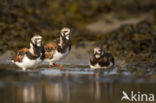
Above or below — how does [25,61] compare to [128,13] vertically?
below

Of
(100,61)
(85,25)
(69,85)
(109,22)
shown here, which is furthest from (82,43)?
(69,85)

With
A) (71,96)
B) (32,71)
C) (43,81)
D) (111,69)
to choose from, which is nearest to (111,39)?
(111,69)

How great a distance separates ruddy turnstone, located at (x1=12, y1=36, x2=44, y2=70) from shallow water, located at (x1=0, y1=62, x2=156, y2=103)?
0.19 m

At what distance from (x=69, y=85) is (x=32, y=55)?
184 cm

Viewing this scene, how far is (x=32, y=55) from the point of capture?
416 inches

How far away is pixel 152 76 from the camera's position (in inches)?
394

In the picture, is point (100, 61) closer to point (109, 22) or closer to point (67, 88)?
point (67, 88)

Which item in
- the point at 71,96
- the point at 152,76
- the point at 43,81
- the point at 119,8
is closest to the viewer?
the point at 71,96

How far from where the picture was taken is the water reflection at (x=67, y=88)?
26.0ft

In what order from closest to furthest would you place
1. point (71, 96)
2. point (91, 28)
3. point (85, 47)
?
point (71, 96), point (85, 47), point (91, 28)

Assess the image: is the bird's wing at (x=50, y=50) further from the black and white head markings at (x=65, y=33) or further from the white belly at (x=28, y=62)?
the white belly at (x=28, y=62)

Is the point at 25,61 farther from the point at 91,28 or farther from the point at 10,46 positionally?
the point at 91,28

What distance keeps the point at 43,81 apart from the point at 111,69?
234cm

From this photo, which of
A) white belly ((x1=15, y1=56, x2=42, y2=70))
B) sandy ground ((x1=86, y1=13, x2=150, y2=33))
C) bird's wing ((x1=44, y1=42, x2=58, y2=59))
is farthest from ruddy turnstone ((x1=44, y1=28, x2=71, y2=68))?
sandy ground ((x1=86, y1=13, x2=150, y2=33))
